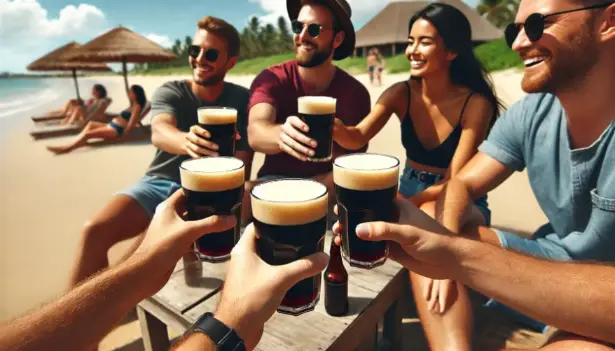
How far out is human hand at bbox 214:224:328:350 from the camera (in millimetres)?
1176

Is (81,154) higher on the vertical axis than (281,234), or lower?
lower

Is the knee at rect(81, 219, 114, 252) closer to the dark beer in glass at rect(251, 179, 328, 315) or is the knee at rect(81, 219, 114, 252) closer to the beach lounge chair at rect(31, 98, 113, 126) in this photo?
the dark beer in glass at rect(251, 179, 328, 315)

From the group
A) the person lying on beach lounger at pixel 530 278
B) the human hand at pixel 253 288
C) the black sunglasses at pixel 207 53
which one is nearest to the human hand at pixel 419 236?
the person lying on beach lounger at pixel 530 278

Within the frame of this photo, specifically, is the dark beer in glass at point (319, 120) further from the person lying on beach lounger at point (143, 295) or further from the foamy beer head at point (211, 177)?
the person lying on beach lounger at point (143, 295)

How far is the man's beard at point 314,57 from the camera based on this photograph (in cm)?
332

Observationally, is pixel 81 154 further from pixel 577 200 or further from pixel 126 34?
pixel 577 200

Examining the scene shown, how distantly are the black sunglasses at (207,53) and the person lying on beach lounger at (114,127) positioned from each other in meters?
7.19

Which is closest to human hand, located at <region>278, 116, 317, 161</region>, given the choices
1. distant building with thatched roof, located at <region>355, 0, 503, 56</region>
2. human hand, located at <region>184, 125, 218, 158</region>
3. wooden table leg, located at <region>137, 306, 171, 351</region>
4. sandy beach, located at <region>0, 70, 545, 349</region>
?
human hand, located at <region>184, 125, 218, 158</region>

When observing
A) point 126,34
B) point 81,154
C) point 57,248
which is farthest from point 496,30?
point 57,248

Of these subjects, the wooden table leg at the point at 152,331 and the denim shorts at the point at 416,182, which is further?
the denim shorts at the point at 416,182

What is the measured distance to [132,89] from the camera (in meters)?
9.87

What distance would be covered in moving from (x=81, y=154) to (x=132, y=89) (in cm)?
226

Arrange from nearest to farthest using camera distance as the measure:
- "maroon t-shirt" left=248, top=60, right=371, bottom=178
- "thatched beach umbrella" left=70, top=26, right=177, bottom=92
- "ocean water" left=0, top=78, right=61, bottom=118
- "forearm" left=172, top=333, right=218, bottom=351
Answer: "forearm" left=172, top=333, right=218, bottom=351
"maroon t-shirt" left=248, top=60, right=371, bottom=178
"thatched beach umbrella" left=70, top=26, right=177, bottom=92
"ocean water" left=0, top=78, right=61, bottom=118

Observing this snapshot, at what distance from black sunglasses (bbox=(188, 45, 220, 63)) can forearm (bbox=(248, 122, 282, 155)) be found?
77cm
